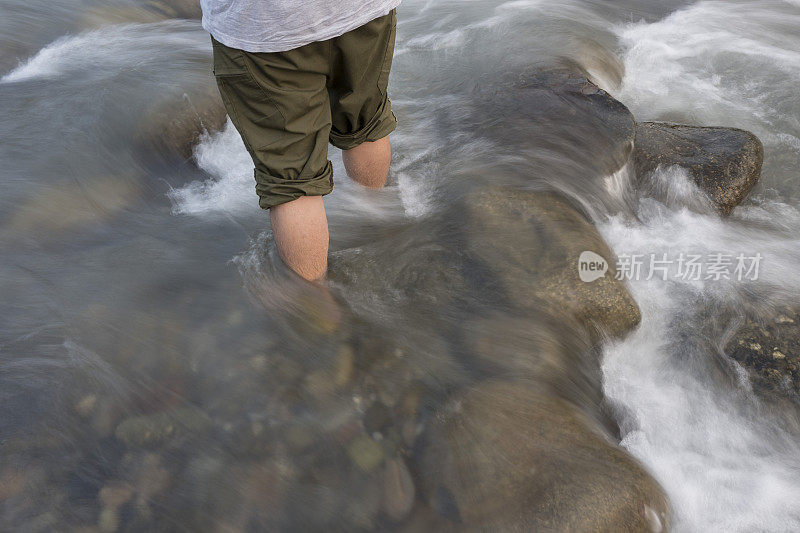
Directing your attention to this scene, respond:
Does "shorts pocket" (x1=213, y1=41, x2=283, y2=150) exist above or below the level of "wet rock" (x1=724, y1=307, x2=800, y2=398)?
above

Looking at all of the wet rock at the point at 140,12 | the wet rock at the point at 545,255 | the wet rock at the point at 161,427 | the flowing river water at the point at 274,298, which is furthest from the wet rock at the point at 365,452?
the wet rock at the point at 140,12

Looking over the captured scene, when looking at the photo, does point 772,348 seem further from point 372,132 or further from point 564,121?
point 372,132

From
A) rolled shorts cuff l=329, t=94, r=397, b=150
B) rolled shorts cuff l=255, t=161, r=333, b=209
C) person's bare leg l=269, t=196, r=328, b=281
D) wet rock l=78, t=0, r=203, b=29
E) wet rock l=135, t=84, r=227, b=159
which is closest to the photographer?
rolled shorts cuff l=255, t=161, r=333, b=209

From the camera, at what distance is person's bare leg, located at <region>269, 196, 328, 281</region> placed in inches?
107

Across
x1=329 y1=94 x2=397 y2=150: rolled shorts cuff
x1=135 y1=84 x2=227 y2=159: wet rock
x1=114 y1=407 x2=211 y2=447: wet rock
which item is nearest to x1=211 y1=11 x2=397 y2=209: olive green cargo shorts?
x1=329 y1=94 x2=397 y2=150: rolled shorts cuff

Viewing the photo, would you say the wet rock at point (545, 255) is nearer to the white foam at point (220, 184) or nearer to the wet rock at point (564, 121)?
the wet rock at point (564, 121)

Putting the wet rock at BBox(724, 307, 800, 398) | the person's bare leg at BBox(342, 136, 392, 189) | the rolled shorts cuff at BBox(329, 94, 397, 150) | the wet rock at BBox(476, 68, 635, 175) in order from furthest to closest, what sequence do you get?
the wet rock at BBox(476, 68, 635, 175), the person's bare leg at BBox(342, 136, 392, 189), the rolled shorts cuff at BBox(329, 94, 397, 150), the wet rock at BBox(724, 307, 800, 398)

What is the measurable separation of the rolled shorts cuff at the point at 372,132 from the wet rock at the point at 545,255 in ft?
2.20

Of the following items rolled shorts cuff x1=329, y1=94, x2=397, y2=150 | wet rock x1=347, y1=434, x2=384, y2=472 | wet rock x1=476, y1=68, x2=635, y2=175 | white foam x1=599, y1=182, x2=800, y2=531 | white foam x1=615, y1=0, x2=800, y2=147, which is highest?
rolled shorts cuff x1=329, y1=94, x2=397, y2=150

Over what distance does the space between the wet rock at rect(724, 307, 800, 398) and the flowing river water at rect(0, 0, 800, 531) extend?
0.09m

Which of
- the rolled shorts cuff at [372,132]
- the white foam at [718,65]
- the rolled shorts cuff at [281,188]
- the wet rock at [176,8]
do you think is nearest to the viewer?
the rolled shorts cuff at [281,188]

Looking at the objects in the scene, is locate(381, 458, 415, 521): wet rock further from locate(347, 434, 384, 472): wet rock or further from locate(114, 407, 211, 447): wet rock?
locate(114, 407, 211, 447): wet rock

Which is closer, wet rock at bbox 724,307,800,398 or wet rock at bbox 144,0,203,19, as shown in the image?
wet rock at bbox 724,307,800,398

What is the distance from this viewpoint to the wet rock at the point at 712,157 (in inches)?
156
